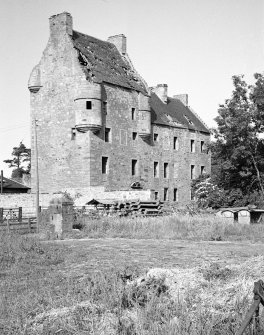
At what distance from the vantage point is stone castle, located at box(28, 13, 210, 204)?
3822cm

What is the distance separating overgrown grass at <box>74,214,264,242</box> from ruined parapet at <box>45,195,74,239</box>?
861 mm

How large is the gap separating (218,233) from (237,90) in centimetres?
2095

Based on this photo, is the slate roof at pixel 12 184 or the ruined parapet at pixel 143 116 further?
the slate roof at pixel 12 184

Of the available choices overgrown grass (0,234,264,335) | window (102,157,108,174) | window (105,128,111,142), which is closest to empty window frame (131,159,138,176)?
window (102,157,108,174)

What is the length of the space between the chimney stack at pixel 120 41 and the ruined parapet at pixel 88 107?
9.68 meters

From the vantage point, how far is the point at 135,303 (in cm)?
624

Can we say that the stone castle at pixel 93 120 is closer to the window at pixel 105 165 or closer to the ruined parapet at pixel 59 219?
the window at pixel 105 165

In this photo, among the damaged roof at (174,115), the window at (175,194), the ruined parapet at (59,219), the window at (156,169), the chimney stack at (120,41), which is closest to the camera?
the ruined parapet at (59,219)

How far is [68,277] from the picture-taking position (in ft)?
30.2

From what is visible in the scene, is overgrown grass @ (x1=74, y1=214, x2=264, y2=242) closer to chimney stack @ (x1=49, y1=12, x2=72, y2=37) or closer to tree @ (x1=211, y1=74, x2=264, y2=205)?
tree @ (x1=211, y1=74, x2=264, y2=205)

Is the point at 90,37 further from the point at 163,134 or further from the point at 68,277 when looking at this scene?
the point at 68,277

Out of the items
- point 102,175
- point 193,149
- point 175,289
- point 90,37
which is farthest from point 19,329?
point 193,149

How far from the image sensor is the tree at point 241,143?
37625 mm

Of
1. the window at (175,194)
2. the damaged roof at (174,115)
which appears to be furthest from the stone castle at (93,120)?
the window at (175,194)
